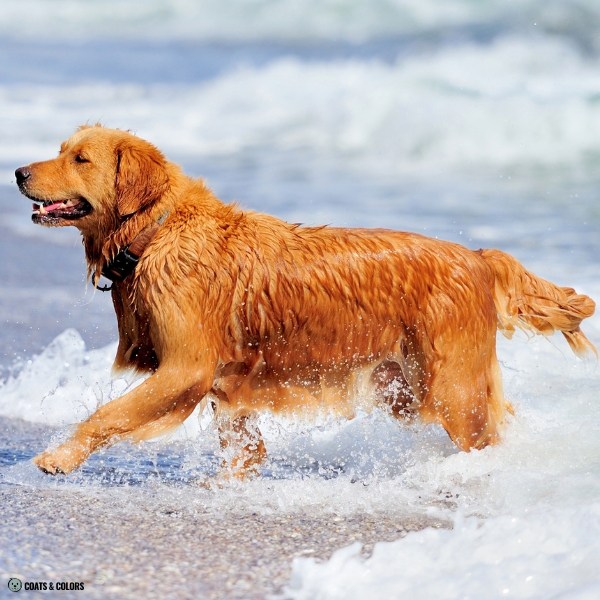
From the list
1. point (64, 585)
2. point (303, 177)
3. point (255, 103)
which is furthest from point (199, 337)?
point (255, 103)

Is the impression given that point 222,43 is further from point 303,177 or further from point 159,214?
point 159,214

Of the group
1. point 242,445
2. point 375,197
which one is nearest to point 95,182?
point 242,445

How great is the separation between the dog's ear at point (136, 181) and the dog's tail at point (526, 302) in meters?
1.95

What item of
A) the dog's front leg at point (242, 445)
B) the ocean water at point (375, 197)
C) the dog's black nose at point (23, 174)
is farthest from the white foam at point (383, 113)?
the dog's black nose at point (23, 174)

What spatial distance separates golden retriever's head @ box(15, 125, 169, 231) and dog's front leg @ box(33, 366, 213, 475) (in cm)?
93

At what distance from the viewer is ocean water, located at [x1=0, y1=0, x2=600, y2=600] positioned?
3.86 m

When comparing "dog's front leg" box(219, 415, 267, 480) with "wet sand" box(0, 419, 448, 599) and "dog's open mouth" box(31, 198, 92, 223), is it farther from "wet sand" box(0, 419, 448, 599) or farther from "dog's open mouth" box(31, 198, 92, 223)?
"dog's open mouth" box(31, 198, 92, 223)

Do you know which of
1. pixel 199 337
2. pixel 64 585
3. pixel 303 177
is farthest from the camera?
pixel 303 177

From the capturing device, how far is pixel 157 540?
377 centimetres

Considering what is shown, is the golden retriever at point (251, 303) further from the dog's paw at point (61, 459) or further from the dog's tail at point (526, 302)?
the dog's tail at point (526, 302)

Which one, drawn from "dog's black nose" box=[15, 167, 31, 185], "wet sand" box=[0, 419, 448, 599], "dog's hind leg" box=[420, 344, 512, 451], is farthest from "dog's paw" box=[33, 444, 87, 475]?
"dog's hind leg" box=[420, 344, 512, 451]

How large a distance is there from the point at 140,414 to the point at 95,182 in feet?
4.20

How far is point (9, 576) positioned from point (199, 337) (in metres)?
1.63

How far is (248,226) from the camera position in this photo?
4.77 metres
